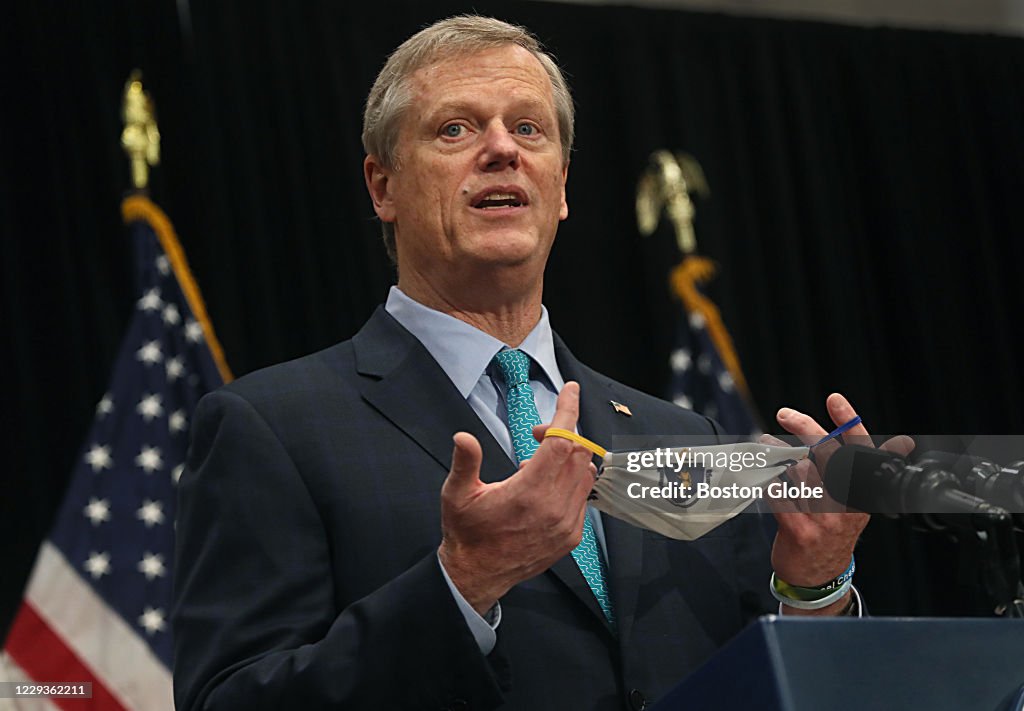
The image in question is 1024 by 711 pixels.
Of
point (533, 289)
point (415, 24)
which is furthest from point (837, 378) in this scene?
point (533, 289)

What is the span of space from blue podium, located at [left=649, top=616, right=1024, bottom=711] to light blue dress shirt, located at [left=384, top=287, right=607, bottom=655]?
28.4 inches

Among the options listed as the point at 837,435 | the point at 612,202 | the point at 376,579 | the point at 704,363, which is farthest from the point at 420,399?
the point at 612,202

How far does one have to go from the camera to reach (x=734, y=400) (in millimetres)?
4754

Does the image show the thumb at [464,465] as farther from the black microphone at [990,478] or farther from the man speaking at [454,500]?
the black microphone at [990,478]

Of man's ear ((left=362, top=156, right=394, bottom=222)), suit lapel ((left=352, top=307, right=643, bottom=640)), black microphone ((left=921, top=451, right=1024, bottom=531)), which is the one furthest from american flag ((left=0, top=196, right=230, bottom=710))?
black microphone ((left=921, top=451, right=1024, bottom=531))

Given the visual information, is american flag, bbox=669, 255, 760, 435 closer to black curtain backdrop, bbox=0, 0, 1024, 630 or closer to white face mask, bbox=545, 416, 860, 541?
black curtain backdrop, bbox=0, 0, 1024, 630

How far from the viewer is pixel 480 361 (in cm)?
211

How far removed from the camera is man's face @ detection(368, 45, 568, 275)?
7.18 feet

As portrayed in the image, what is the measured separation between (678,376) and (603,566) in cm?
284

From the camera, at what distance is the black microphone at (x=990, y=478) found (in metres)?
1.42

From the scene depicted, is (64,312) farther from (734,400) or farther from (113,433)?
(734,400)

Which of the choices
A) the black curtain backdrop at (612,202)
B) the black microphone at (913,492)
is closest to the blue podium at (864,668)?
the black microphone at (913,492)

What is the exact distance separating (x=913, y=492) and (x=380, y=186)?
1230mm

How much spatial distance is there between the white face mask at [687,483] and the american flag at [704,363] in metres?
2.97
